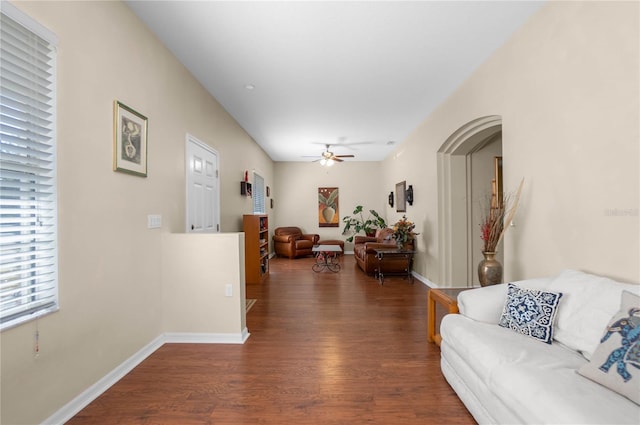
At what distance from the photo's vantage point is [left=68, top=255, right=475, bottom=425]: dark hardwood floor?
68.6 inches

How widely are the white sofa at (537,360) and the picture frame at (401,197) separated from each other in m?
4.12

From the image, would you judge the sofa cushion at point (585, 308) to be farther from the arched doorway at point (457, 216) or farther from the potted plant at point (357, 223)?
the potted plant at point (357, 223)

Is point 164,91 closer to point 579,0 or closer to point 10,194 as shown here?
point 10,194

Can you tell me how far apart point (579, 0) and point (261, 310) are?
4.10 m

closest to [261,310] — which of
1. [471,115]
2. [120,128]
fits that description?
[120,128]

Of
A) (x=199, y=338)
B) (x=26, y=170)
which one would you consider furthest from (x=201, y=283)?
(x=26, y=170)

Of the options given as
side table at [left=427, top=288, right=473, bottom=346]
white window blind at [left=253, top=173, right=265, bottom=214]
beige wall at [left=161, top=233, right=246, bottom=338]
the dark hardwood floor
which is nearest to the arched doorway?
the dark hardwood floor

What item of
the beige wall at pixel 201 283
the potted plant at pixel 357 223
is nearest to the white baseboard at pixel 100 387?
the beige wall at pixel 201 283

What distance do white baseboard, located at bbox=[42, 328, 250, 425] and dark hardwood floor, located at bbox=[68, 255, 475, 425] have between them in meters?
0.05

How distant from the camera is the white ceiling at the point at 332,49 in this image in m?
2.25

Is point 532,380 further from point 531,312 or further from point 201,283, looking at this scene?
point 201,283

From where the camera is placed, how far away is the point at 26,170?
149 centimetres

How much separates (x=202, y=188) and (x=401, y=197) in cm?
437

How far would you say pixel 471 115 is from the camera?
130 inches
